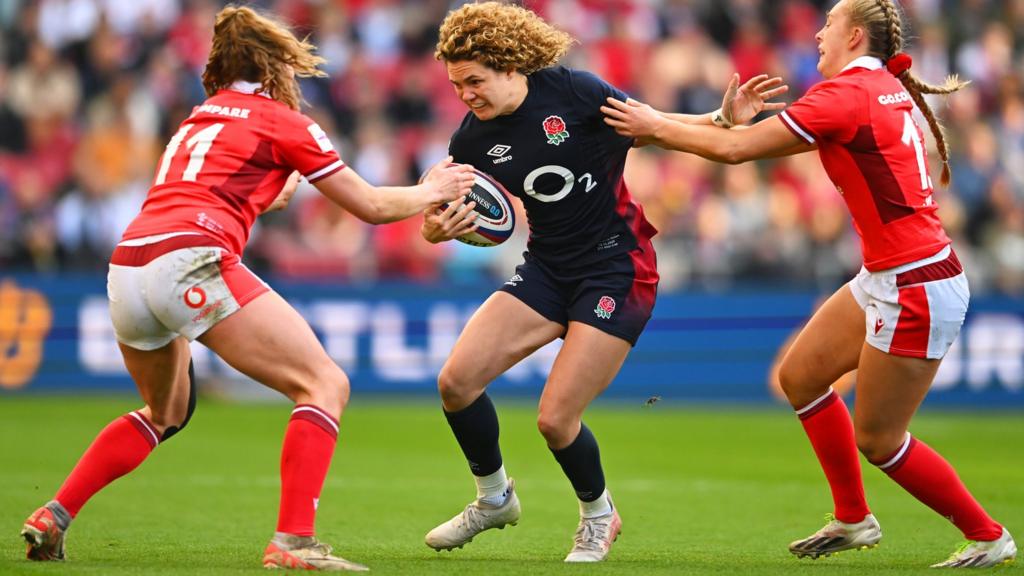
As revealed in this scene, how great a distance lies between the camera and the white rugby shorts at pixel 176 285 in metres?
5.51

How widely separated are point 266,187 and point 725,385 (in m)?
9.81

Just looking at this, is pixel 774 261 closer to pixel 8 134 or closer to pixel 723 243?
pixel 723 243

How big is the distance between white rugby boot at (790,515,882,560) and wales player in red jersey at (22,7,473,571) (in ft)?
7.03

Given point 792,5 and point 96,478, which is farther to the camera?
point 792,5

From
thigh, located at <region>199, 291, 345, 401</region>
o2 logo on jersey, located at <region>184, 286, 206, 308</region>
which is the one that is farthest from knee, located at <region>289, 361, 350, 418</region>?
o2 logo on jersey, located at <region>184, 286, 206, 308</region>

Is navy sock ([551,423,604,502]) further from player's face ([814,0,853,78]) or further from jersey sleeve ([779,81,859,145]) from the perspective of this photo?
player's face ([814,0,853,78])

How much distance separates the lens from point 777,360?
1459cm

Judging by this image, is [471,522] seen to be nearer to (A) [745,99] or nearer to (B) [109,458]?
(B) [109,458]

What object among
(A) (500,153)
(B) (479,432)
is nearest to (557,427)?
(B) (479,432)

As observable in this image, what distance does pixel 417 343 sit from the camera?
14.8m

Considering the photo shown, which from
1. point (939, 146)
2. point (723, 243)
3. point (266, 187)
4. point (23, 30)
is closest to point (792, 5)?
point (723, 243)

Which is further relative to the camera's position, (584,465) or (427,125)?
(427,125)

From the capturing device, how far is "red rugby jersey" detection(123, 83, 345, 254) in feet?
18.5

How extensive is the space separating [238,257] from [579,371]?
165cm
